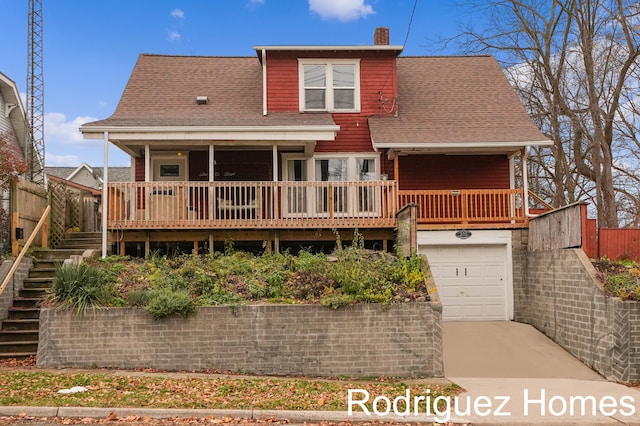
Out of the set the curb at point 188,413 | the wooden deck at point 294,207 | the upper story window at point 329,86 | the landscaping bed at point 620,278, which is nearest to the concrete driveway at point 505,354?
the landscaping bed at point 620,278

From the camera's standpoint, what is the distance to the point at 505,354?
502 inches

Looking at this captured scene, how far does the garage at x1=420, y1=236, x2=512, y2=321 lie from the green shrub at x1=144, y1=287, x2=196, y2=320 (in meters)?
7.23

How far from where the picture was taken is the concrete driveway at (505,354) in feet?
37.9

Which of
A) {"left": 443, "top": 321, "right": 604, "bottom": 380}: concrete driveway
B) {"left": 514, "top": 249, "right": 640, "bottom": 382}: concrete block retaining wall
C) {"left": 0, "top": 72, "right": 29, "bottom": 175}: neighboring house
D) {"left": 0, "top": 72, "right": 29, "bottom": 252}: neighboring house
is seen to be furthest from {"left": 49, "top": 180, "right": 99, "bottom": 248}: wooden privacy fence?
{"left": 514, "top": 249, "right": 640, "bottom": 382}: concrete block retaining wall

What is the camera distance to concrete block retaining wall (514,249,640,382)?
11.1 m

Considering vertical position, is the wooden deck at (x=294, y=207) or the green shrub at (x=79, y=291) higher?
the wooden deck at (x=294, y=207)

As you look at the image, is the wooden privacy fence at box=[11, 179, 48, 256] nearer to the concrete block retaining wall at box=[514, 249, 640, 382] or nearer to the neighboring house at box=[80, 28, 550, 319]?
the neighboring house at box=[80, 28, 550, 319]

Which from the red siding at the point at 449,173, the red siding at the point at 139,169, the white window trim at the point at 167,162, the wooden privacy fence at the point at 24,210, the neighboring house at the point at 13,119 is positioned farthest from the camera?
the neighboring house at the point at 13,119

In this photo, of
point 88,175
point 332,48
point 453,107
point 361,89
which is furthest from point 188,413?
point 88,175

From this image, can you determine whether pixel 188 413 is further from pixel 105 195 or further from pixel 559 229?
pixel 559 229

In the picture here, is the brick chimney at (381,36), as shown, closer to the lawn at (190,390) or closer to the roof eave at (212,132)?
the roof eave at (212,132)

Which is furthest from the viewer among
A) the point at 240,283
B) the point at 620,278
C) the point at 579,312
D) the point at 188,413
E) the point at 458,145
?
the point at 458,145

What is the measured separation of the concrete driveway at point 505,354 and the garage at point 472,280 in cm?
59

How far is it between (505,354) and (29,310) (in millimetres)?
10025
